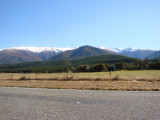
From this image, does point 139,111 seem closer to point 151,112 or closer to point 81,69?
point 151,112

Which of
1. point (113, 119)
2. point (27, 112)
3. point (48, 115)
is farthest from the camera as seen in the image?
point (27, 112)

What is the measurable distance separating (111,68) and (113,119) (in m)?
16.4

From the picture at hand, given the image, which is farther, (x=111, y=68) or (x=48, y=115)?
(x=111, y=68)

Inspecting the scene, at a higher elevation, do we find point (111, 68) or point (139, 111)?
point (111, 68)

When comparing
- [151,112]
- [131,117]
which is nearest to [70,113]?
[131,117]

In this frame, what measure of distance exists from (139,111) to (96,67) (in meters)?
63.4

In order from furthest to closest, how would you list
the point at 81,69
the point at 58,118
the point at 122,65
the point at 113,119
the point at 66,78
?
the point at 122,65, the point at 81,69, the point at 66,78, the point at 58,118, the point at 113,119

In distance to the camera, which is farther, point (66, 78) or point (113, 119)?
point (66, 78)

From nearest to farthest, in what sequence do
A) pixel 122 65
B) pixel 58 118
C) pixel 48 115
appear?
1. pixel 58 118
2. pixel 48 115
3. pixel 122 65

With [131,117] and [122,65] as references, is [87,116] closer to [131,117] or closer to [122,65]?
[131,117]

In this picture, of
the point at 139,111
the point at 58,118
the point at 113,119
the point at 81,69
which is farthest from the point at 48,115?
the point at 81,69

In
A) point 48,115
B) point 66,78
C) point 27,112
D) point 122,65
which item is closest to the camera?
point 48,115

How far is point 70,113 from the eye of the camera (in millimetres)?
5367

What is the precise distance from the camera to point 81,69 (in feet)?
219
